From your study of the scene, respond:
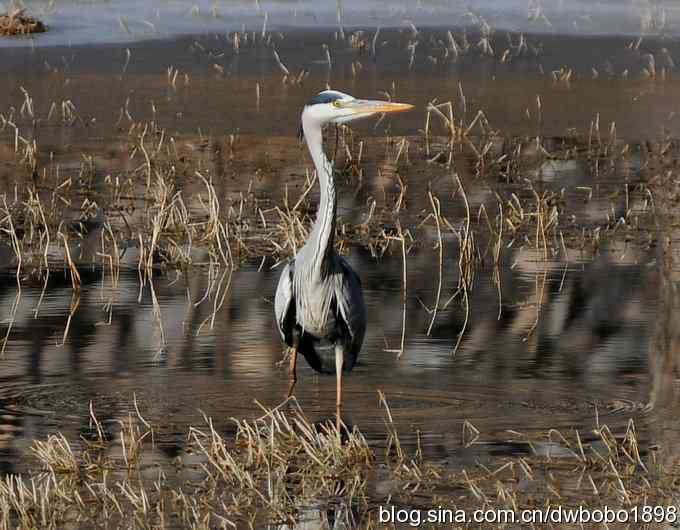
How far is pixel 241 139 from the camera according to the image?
14.0 m

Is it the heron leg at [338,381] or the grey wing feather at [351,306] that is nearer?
the heron leg at [338,381]

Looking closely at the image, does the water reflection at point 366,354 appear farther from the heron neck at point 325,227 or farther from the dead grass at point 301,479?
the heron neck at point 325,227

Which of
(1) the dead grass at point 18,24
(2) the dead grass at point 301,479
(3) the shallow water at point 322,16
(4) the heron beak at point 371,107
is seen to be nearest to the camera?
(2) the dead grass at point 301,479

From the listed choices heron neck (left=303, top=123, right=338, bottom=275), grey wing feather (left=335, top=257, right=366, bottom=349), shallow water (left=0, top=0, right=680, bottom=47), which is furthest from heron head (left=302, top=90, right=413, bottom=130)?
shallow water (left=0, top=0, right=680, bottom=47)

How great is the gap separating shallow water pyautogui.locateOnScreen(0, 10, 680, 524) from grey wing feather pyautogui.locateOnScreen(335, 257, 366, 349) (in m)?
0.28

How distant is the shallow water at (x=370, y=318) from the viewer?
265 inches

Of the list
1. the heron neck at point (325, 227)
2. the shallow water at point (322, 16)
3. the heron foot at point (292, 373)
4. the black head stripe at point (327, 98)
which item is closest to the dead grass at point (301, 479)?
the heron foot at point (292, 373)

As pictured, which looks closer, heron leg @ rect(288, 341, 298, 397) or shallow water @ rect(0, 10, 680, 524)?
shallow water @ rect(0, 10, 680, 524)

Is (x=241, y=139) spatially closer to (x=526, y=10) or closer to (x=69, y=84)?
(x=69, y=84)

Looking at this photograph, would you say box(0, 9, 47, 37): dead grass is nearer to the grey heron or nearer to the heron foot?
the grey heron

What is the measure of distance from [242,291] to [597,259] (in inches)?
91.2

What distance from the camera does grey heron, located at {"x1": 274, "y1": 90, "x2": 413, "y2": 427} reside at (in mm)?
6949

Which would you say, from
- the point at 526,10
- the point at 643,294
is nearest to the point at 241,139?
the point at 643,294

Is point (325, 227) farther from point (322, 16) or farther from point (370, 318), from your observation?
point (322, 16)
